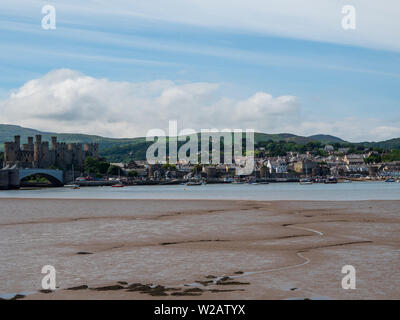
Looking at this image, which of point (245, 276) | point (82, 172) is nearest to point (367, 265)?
point (245, 276)

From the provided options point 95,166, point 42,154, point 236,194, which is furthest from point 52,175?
point 236,194

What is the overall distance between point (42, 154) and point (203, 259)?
161738mm

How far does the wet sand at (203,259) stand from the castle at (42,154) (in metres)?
140

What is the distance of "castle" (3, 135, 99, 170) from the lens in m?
162

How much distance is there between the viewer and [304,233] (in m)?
20.4

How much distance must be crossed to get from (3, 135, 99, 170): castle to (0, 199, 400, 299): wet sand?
139657 millimetres

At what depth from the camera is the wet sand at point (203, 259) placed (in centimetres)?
1073
